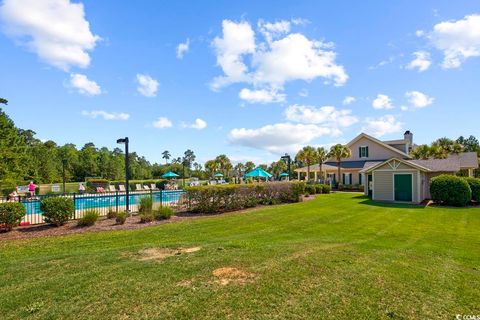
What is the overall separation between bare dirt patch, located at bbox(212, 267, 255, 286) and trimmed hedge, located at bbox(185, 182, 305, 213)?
915 cm

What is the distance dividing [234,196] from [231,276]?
10548mm

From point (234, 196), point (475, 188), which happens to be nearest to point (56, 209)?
point (234, 196)

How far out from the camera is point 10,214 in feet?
32.2

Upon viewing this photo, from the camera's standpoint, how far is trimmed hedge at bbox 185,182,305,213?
14562 mm

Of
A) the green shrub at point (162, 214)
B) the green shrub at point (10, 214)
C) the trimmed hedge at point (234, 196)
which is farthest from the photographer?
the trimmed hedge at point (234, 196)

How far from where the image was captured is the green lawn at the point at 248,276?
4000mm

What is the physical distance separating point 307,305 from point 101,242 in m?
6.65

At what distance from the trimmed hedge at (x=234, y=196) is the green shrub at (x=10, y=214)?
6844 millimetres

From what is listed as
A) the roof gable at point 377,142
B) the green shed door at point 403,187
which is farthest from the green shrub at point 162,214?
the roof gable at point 377,142

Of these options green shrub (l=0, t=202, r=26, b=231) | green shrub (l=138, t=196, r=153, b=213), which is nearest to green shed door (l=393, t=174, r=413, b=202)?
green shrub (l=138, t=196, r=153, b=213)

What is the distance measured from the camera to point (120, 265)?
5.84 meters

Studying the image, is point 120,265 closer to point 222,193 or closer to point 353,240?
point 353,240

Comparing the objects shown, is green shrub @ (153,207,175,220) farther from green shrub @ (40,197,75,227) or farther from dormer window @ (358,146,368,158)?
dormer window @ (358,146,368,158)

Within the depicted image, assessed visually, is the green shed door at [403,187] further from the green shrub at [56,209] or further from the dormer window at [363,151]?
the green shrub at [56,209]
